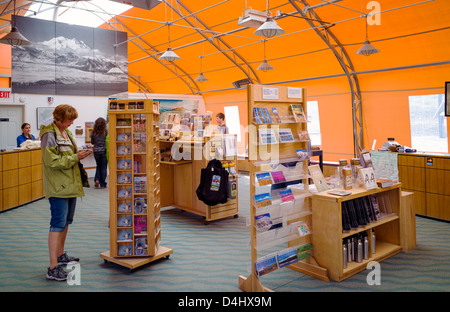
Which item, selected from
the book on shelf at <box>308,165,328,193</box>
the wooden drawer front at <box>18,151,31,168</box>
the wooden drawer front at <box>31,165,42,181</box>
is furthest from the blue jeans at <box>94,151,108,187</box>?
the book on shelf at <box>308,165,328,193</box>

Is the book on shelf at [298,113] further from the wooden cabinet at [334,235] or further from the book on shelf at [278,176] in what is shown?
the wooden cabinet at [334,235]

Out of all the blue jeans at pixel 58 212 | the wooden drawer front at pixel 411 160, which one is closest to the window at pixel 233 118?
the wooden drawer front at pixel 411 160

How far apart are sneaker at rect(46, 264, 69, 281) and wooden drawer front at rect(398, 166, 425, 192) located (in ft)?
18.9

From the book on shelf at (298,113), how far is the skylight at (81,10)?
1253 cm

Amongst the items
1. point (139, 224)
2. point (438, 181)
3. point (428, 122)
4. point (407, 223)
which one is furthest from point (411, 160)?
point (139, 224)

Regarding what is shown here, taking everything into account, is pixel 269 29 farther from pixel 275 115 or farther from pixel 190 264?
pixel 190 264

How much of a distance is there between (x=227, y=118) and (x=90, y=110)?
714 cm

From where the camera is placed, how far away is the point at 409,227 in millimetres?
4566

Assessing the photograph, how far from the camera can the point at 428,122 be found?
10031mm

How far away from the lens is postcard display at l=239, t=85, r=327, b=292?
3369mm

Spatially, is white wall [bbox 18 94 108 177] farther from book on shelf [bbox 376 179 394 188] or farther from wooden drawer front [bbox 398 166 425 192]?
book on shelf [bbox 376 179 394 188]

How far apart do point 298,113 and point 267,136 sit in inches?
24.9

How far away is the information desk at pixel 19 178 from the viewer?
6.71m
